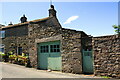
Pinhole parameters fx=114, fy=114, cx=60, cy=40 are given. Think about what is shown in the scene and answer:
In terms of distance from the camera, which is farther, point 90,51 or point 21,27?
point 21,27

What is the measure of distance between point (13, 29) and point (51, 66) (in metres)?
10.6

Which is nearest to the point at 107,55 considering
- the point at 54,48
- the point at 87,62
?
the point at 87,62

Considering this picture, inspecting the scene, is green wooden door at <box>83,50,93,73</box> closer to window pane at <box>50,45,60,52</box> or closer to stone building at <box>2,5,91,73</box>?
stone building at <box>2,5,91,73</box>

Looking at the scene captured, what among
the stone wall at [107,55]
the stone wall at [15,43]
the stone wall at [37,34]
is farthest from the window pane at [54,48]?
the stone wall at [15,43]

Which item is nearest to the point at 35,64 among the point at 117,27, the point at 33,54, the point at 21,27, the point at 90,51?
the point at 33,54

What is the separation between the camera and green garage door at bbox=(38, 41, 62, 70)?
395 inches

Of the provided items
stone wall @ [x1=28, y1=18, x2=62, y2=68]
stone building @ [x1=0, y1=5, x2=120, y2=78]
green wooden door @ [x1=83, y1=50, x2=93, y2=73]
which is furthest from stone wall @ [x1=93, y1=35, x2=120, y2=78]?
stone wall @ [x1=28, y1=18, x2=62, y2=68]

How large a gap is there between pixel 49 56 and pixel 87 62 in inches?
143

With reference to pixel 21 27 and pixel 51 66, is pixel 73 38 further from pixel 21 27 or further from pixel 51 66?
pixel 21 27

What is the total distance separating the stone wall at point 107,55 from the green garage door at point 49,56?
3267 mm

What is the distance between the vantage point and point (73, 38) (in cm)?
905

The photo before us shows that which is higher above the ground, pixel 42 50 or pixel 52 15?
pixel 52 15

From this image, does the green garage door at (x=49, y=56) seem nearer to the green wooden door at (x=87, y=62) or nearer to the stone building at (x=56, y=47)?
the stone building at (x=56, y=47)

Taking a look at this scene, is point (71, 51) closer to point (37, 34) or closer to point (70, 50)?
point (70, 50)
